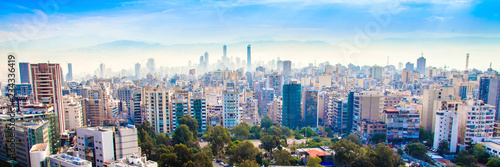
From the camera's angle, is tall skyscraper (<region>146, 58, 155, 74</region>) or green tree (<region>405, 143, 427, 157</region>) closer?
green tree (<region>405, 143, 427, 157</region>)

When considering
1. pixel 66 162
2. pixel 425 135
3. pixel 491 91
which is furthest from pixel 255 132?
pixel 491 91

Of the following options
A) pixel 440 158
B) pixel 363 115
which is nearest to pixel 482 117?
pixel 440 158

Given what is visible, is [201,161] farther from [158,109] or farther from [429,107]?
[429,107]

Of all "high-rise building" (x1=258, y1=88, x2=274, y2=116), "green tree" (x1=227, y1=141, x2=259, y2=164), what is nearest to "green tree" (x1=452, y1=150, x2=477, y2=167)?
"green tree" (x1=227, y1=141, x2=259, y2=164)

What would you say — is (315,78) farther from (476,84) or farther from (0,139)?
(0,139)

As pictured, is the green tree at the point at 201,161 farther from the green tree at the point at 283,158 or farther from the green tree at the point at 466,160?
the green tree at the point at 466,160

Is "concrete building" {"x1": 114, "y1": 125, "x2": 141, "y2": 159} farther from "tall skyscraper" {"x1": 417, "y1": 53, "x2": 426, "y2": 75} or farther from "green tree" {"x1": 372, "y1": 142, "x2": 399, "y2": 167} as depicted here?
"tall skyscraper" {"x1": 417, "y1": 53, "x2": 426, "y2": 75}
